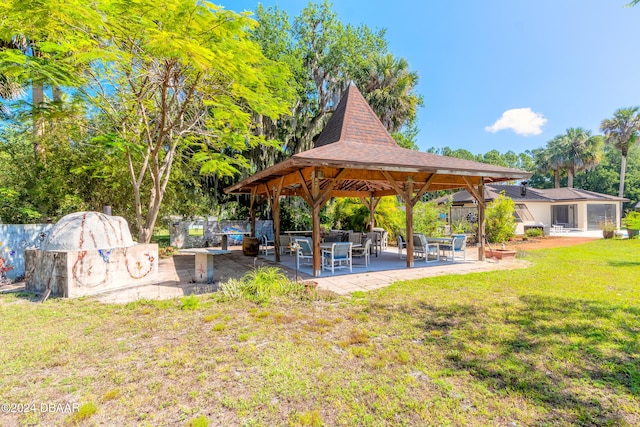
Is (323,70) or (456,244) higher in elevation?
(323,70)

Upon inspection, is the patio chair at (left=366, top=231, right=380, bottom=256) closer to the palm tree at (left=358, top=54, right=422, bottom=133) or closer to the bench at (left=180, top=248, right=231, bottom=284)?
the bench at (left=180, top=248, right=231, bottom=284)

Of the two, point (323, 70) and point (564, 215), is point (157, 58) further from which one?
point (564, 215)

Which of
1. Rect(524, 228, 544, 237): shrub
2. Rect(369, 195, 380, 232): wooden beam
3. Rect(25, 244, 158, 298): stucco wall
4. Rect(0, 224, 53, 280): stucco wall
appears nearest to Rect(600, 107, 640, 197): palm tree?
Rect(524, 228, 544, 237): shrub

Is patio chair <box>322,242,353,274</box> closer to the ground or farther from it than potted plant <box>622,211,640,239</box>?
closer to the ground

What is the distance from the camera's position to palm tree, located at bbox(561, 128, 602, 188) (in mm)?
31109

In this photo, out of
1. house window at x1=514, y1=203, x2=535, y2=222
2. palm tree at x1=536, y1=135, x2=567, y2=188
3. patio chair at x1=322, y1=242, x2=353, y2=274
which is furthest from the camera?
palm tree at x1=536, y1=135, x2=567, y2=188

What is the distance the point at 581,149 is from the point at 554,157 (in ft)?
8.21

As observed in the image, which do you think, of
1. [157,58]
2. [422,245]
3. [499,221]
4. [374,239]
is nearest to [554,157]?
[499,221]

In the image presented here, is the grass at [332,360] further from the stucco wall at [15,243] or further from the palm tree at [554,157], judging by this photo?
the palm tree at [554,157]

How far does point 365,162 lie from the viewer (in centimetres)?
684

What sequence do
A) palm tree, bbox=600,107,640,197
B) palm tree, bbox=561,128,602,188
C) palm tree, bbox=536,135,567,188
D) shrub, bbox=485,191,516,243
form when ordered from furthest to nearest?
palm tree, bbox=536,135,567,188 → palm tree, bbox=561,128,602,188 → palm tree, bbox=600,107,640,197 → shrub, bbox=485,191,516,243

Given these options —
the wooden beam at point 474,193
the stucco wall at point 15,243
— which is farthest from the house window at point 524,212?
the stucco wall at point 15,243

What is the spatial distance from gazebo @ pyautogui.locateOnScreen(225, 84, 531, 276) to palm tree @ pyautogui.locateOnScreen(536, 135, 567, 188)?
1233 inches

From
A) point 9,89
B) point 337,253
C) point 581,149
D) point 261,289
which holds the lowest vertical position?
point 261,289
